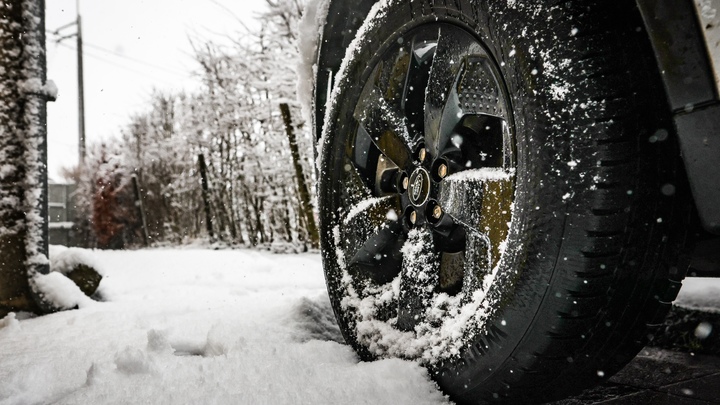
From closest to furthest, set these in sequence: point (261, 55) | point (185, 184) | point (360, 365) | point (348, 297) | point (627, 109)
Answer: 1. point (627, 109)
2. point (360, 365)
3. point (348, 297)
4. point (261, 55)
5. point (185, 184)

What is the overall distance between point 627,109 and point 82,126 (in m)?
25.3

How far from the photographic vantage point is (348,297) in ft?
5.14

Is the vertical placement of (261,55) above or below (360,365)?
above

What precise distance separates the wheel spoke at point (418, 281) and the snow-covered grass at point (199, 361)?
13cm

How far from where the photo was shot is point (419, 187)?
54.1 inches

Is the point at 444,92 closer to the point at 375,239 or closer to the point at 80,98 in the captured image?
the point at 375,239

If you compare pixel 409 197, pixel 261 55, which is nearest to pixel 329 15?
pixel 409 197

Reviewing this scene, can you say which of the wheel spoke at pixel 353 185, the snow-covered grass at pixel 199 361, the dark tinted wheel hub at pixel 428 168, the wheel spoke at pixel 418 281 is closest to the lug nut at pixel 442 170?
the dark tinted wheel hub at pixel 428 168

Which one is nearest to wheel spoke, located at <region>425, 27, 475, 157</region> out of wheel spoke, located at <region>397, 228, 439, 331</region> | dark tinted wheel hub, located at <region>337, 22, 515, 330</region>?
dark tinted wheel hub, located at <region>337, 22, 515, 330</region>

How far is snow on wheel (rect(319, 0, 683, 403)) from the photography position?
869 mm

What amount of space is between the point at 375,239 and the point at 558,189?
70cm

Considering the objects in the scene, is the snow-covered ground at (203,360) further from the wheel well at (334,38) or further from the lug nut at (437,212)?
the wheel well at (334,38)

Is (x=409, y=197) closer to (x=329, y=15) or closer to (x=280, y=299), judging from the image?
(x=329, y=15)

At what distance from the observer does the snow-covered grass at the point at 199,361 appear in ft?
3.88
